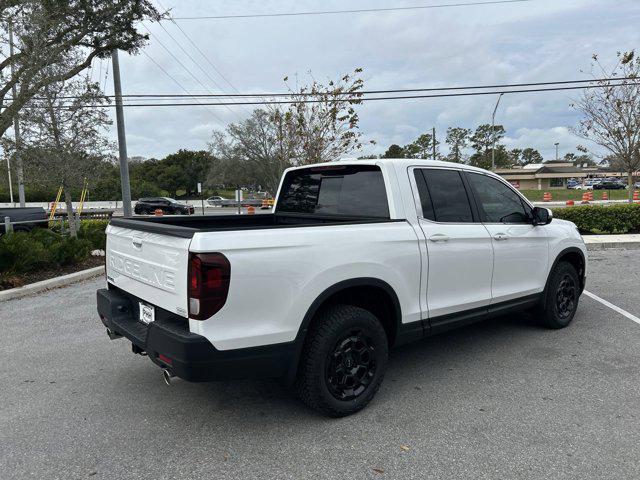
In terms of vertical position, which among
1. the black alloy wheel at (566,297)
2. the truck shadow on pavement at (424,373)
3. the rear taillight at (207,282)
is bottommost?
the truck shadow on pavement at (424,373)

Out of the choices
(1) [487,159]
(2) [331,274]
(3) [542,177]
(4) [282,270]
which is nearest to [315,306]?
(2) [331,274]

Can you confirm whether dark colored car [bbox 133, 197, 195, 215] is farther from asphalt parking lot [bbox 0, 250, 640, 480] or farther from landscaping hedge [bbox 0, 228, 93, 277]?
asphalt parking lot [bbox 0, 250, 640, 480]

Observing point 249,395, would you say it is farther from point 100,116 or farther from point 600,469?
point 100,116

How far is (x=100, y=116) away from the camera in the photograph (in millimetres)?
14195

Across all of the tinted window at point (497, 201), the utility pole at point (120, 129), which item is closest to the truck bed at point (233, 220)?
the tinted window at point (497, 201)

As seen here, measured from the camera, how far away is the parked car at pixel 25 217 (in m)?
14.0

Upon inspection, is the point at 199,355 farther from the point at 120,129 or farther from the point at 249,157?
the point at 249,157

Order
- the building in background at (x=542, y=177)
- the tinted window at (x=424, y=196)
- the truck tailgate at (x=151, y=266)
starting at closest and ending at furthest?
the truck tailgate at (x=151, y=266), the tinted window at (x=424, y=196), the building in background at (x=542, y=177)

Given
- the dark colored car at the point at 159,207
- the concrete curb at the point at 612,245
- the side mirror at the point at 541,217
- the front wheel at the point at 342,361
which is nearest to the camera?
the front wheel at the point at 342,361

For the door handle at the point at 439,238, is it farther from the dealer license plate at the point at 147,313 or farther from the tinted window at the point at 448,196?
the dealer license plate at the point at 147,313

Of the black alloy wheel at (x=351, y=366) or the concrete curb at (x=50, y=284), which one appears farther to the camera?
the concrete curb at (x=50, y=284)

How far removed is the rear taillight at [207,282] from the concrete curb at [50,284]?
6193mm

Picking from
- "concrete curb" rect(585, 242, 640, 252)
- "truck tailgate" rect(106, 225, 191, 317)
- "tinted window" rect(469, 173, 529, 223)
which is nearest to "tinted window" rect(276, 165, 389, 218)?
"tinted window" rect(469, 173, 529, 223)

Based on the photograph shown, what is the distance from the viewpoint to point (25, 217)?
14461 millimetres
